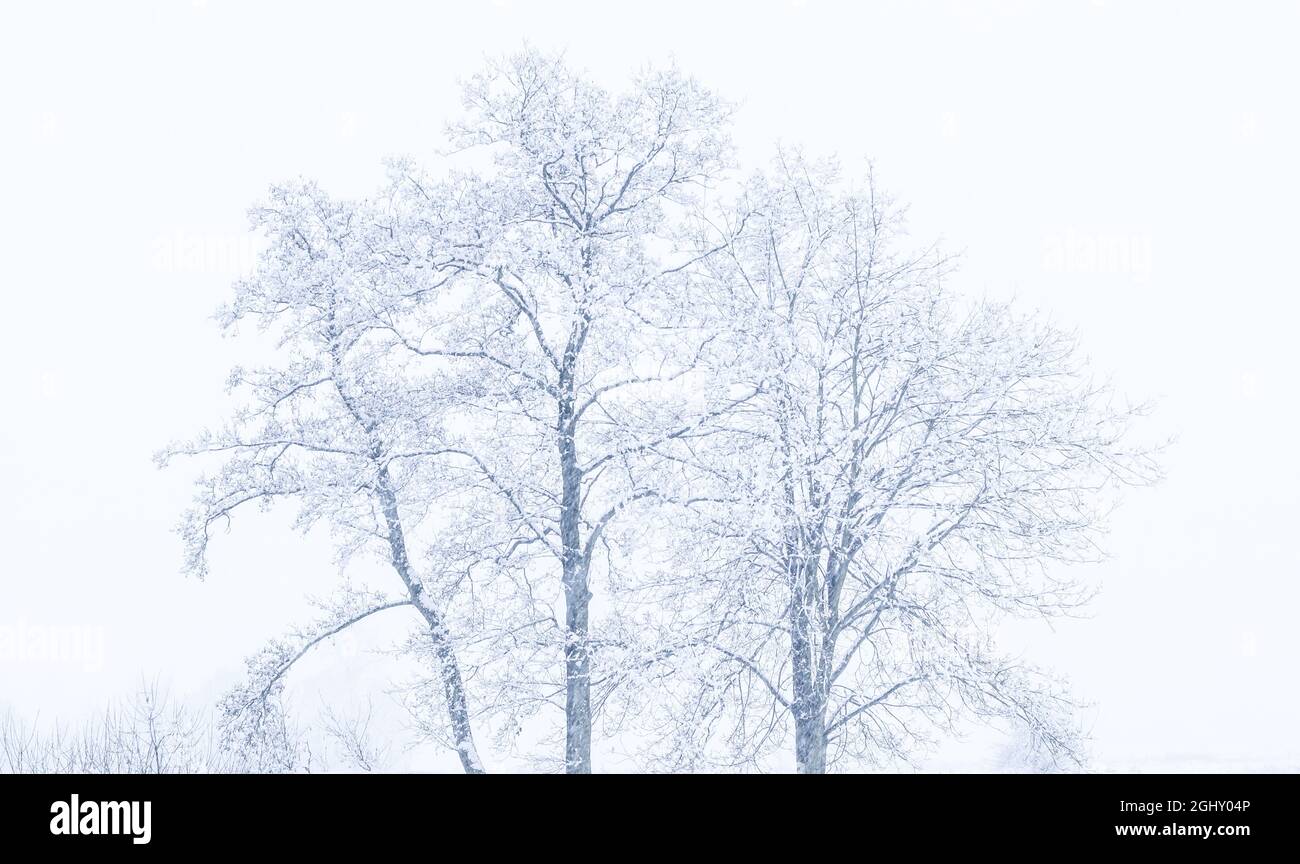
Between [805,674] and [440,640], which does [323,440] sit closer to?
[440,640]

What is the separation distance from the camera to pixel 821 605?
52.7ft

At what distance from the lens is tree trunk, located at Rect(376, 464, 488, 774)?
16.5 m

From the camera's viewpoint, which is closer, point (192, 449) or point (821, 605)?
point (821, 605)

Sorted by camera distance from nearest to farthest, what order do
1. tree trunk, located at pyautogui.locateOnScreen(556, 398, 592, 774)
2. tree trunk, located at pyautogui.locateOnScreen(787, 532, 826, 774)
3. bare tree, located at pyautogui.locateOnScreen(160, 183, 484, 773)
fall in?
1. tree trunk, located at pyautogui.locateOnScreen(787, 532, 826, 774)
2. tree trunk, located at pyautogui.locateOnScreen(556, 398, 592, 774)
3. bare tree, located at pyautogui.locateOnScreen(160, 183, 484, 773)

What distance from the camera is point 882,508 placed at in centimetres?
1568

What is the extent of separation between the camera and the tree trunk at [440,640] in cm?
1652

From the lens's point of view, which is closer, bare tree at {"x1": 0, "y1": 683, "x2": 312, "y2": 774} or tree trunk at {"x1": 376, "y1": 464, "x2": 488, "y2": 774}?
bare tree at {"x1": 0, "y1": 683, "x2": 312, "y2": 774}

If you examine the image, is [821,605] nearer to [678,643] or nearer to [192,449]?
[678,643]

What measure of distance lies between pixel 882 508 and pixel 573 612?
473 centimetres

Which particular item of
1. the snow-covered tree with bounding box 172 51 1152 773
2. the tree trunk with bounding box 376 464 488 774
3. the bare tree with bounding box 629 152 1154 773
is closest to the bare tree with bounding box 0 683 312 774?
the snow-covered tree with bounding box 172 51 1152 773

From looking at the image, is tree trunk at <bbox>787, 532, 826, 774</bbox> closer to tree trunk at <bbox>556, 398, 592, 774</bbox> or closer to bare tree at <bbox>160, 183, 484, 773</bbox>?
tree trunk at <bbox>556, 398, 592, 774</bbox>

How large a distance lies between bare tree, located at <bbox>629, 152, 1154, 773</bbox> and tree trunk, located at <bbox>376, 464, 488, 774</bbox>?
3080 millimetres
